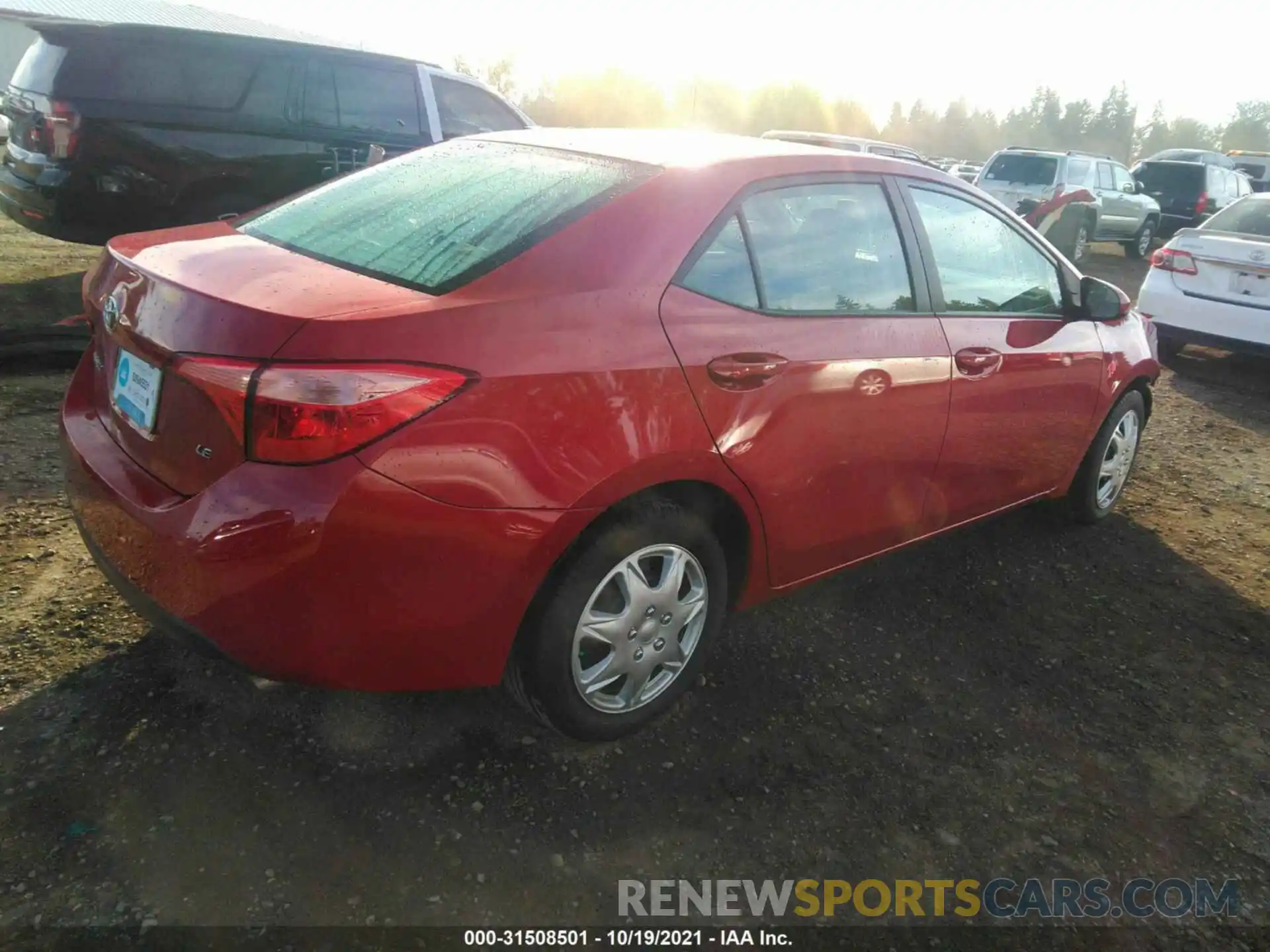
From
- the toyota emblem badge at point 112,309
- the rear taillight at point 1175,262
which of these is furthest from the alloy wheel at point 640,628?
the rear taillight at point 1175,262

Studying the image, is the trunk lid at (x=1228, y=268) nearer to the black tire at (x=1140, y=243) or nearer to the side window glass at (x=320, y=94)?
the side window glass at (x=320, y=94)

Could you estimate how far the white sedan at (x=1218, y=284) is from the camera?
23.0 feet

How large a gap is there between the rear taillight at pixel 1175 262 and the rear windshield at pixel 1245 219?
522 mm

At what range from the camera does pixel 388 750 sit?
2498mm

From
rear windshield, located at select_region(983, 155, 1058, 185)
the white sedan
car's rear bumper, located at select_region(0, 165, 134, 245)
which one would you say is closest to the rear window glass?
car's rear bumper, located at select_region(0, 165, 134, 245)

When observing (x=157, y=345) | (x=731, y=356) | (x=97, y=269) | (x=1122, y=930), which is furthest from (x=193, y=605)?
(x=1122, y=930)

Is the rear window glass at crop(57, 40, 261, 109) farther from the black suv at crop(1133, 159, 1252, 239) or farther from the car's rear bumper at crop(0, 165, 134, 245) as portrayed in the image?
the black suv at crop(1133, 159, 1252, 239)

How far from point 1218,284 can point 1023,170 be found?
8.71 m

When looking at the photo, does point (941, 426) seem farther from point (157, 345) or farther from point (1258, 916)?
point (157, 345)

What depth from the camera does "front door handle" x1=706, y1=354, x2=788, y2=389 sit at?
238 cm

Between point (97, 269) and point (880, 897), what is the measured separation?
260 centimetres

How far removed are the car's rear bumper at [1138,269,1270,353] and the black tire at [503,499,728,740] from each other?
6279mm

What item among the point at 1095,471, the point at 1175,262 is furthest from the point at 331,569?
the point at 1175,262

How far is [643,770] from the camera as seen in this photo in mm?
2539
